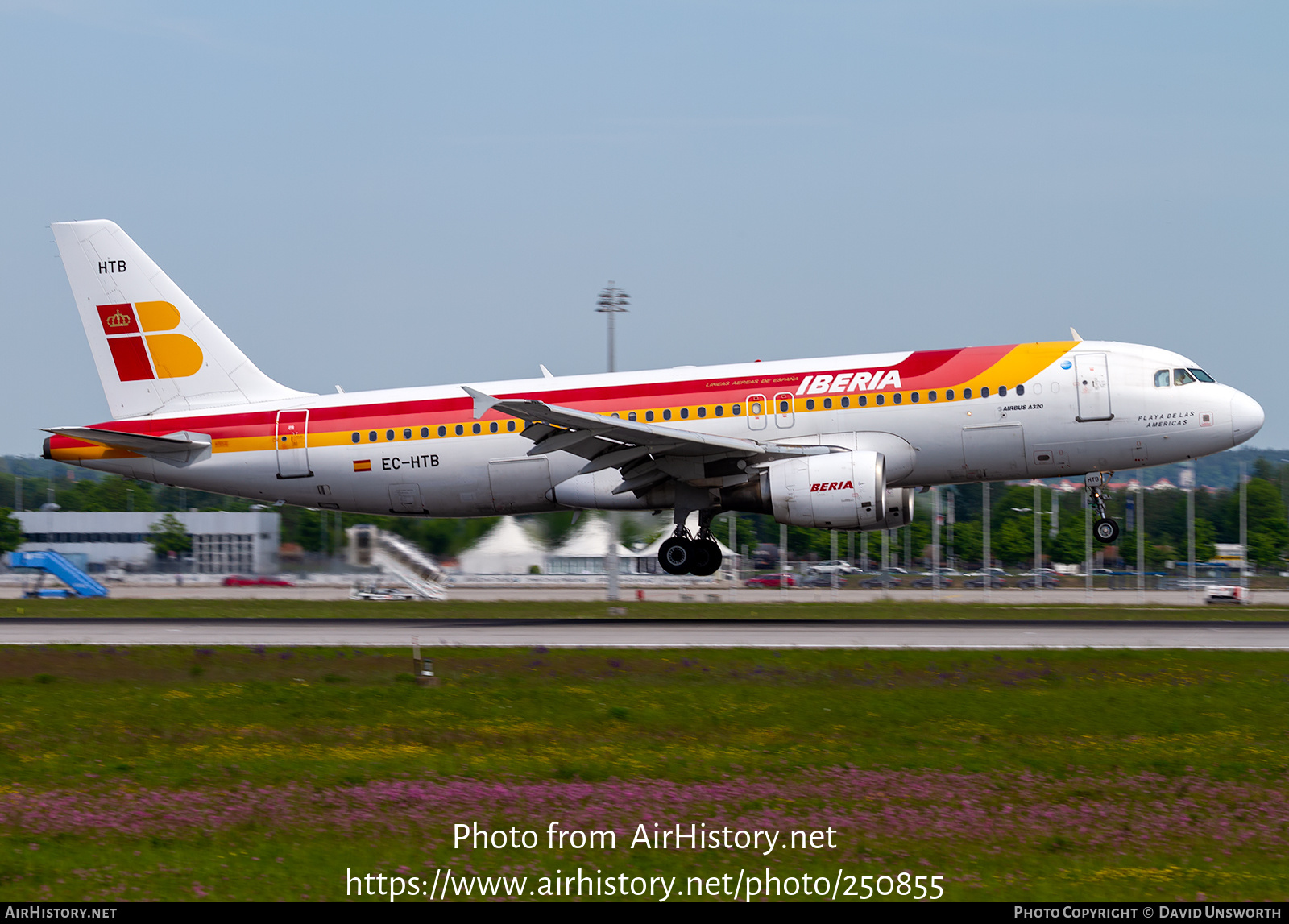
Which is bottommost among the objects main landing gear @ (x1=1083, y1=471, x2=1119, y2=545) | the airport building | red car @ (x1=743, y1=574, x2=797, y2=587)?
red car @ (x1=743, y1=574, x2=797, y2=587)

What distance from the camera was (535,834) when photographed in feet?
38.3

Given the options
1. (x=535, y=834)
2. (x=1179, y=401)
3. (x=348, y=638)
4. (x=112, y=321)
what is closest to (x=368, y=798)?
(x=535, y=834)

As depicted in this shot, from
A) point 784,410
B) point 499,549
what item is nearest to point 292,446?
point 784,410

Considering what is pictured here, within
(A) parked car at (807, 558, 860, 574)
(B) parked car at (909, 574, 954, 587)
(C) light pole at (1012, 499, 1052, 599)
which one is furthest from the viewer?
(C) light pole at (1012, 499, 1052, 599)

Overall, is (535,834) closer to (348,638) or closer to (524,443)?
(348,638)

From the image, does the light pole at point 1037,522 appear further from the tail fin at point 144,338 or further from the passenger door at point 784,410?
the tail fin at point 144,338

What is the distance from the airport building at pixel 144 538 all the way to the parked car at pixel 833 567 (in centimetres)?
3763

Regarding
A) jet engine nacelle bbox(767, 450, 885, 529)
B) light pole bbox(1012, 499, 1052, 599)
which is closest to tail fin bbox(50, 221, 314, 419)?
jet engine nacelle bbox(767, 450, 885, 529)

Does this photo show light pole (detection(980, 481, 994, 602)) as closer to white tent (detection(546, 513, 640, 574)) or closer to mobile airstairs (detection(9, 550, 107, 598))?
white tent (detection(546, 513, 640, 574))

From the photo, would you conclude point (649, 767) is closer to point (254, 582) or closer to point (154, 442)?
point (154, 442)

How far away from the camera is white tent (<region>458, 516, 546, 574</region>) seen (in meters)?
44.1

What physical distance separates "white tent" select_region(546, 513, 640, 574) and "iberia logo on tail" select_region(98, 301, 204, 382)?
14.1 m

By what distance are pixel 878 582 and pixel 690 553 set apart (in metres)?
44.7
